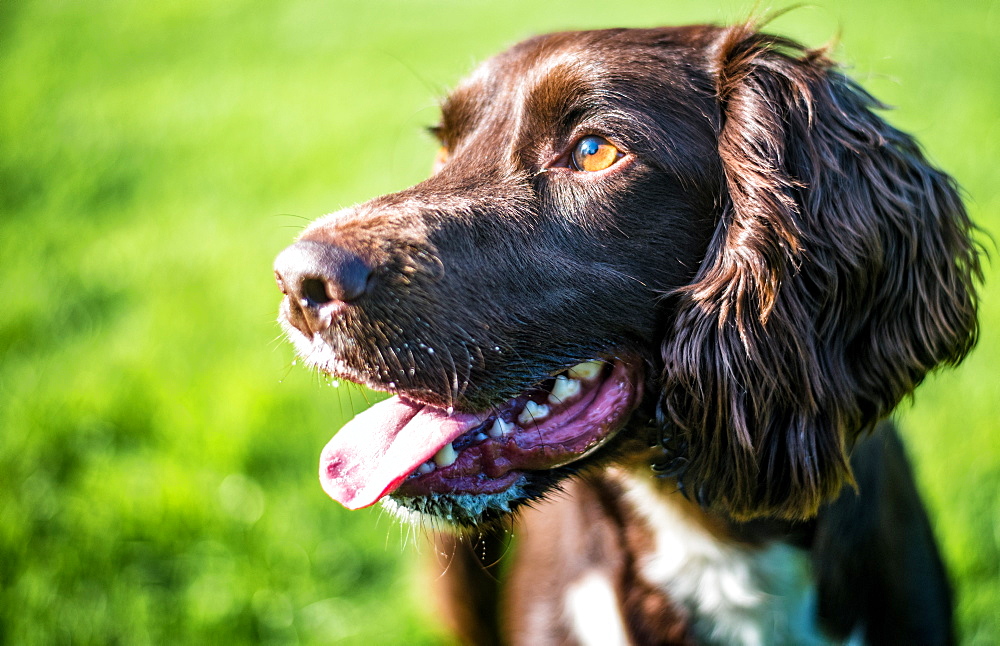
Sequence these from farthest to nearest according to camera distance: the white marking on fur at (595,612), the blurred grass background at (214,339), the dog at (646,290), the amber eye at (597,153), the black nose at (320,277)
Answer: the blurred grass background at (214,339) < the white marking on fur at (595,612) < the amber eye at (597,153) < the dog at (646,290) < the black nose at (320,277)

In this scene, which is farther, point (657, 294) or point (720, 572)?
point (720, 572)

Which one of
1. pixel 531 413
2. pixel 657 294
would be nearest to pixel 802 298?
pixel 657 294

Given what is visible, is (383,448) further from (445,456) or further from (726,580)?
(726,580)

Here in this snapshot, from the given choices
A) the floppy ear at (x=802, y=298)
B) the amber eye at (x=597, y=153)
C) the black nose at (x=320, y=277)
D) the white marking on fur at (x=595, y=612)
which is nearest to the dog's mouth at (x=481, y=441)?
the floppy ear at (x=802, y=298)

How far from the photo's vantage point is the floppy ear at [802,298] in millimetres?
1838

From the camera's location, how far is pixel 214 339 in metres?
4.49

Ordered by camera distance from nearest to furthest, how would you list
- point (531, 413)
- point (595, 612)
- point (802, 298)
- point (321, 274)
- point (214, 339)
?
point (321, 274)
point (802, 298)
point (531, 413)
point (595, 612)
point (214, 339)

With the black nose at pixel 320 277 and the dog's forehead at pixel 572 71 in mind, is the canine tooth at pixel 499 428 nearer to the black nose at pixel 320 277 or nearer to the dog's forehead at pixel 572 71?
the black nose at pixel 320 277

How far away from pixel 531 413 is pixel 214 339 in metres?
2.99

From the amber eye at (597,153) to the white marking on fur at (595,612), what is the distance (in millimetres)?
1170

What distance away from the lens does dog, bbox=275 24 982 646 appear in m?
1.82

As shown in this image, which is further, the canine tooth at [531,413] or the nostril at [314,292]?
the canine tooth at [531,413]

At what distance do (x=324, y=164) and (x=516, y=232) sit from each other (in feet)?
A: 17.3

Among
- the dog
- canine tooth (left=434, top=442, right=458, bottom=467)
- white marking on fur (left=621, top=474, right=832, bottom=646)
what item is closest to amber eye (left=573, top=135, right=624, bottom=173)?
the dog
